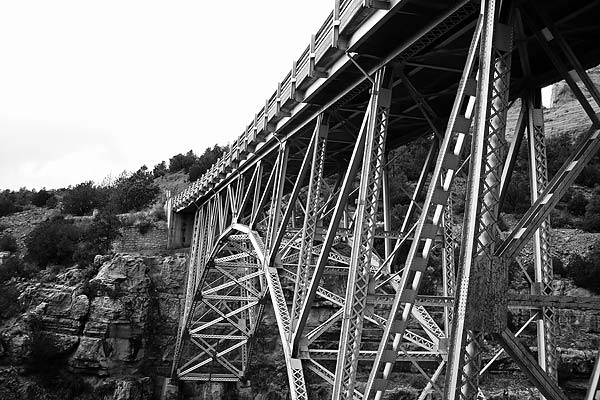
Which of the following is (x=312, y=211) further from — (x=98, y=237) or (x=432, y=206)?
(x=98, y=237)

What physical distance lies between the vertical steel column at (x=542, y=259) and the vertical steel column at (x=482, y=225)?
6.31 ft

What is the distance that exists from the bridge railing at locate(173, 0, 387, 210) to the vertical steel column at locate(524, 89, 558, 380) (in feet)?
8.72

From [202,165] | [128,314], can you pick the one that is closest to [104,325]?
[128,314]

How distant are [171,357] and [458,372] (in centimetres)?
2546

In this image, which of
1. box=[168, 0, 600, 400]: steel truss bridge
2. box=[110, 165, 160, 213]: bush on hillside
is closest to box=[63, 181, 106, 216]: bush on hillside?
box=[110, 165, 160, 213]: bush on hillside

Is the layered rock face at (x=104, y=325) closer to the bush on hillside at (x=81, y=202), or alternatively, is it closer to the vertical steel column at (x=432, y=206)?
the bush on hillside at (x=81, y=202)

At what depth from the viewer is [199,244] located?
88.5 feet

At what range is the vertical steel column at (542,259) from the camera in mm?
6680

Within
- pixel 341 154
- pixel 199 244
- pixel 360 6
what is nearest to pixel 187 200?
pixel 199 244

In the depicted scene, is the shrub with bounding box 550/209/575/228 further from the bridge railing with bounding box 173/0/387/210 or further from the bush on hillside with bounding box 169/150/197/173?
the bush on hillside with bounding box 169/150/197/173

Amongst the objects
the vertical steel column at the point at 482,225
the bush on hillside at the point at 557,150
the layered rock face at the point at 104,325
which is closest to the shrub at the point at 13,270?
the layered rock face at the point at 104,325

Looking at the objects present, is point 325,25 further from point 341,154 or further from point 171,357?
point 171,357

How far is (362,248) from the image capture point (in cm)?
753

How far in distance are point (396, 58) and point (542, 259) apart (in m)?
3.27
